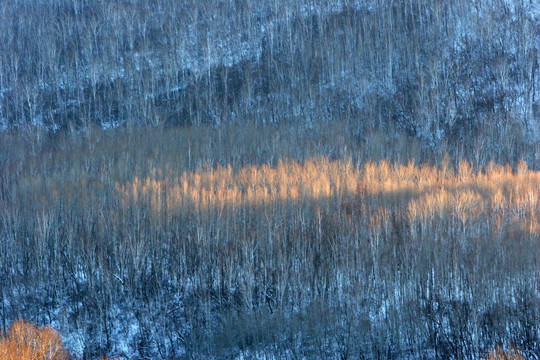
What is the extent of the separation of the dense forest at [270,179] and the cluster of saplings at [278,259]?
121 mm

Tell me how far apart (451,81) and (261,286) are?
29.7 m

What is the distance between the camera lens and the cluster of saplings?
29469 millimetres

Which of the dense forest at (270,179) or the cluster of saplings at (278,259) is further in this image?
the dense forest at (270,179)

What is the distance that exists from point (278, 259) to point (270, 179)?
7866 millimetres

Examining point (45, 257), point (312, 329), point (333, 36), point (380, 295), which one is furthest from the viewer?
point (333, 36)

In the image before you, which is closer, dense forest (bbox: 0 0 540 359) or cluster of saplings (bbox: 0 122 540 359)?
cluster of saplings (bbox: 0 122 540 359)

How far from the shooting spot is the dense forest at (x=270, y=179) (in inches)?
1201

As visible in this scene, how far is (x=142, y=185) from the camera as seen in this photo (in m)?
41.9

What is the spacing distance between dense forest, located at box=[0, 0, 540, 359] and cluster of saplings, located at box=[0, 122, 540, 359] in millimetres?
121

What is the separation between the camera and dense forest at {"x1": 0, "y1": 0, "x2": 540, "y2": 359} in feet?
100

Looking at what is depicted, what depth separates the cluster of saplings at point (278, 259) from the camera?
96.7ft

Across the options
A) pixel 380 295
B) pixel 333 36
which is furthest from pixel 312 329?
pixel 333 36

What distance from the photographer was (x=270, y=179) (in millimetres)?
41156

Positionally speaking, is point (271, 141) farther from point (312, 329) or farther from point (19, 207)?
point (312, 329)
